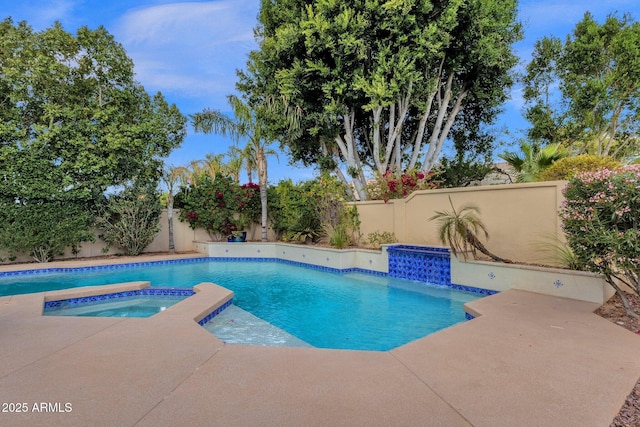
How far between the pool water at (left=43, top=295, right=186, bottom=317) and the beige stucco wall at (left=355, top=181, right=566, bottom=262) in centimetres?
610

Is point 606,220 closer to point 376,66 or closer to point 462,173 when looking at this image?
point 376,66

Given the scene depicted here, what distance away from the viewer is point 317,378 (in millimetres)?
2666

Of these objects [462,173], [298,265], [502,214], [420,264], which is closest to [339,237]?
[298,265]

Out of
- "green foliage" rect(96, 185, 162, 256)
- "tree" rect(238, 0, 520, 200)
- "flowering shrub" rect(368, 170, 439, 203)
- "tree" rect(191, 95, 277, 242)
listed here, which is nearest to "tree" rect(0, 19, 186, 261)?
"green foliage" rect(96, 185, 162, 256)

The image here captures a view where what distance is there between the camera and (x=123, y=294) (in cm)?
664

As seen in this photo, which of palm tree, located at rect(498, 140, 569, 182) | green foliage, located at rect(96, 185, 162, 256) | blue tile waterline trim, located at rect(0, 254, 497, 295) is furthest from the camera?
green foliage, located at rect(96, 185, 162, 256)

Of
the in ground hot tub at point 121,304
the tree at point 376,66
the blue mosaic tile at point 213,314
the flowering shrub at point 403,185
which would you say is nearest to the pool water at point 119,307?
the in ground hot tub at point 121,304

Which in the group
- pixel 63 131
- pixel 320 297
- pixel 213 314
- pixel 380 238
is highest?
pixel 63 131

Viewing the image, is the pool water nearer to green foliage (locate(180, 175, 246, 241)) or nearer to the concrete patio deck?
the concrete patio deck

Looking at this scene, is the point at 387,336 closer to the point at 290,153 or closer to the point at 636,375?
the point at 636,375

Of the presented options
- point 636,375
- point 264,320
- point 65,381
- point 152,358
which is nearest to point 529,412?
point 636,375

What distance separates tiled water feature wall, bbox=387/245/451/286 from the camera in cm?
757

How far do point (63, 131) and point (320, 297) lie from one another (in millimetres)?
9635

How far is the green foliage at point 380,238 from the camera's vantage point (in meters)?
9.77
